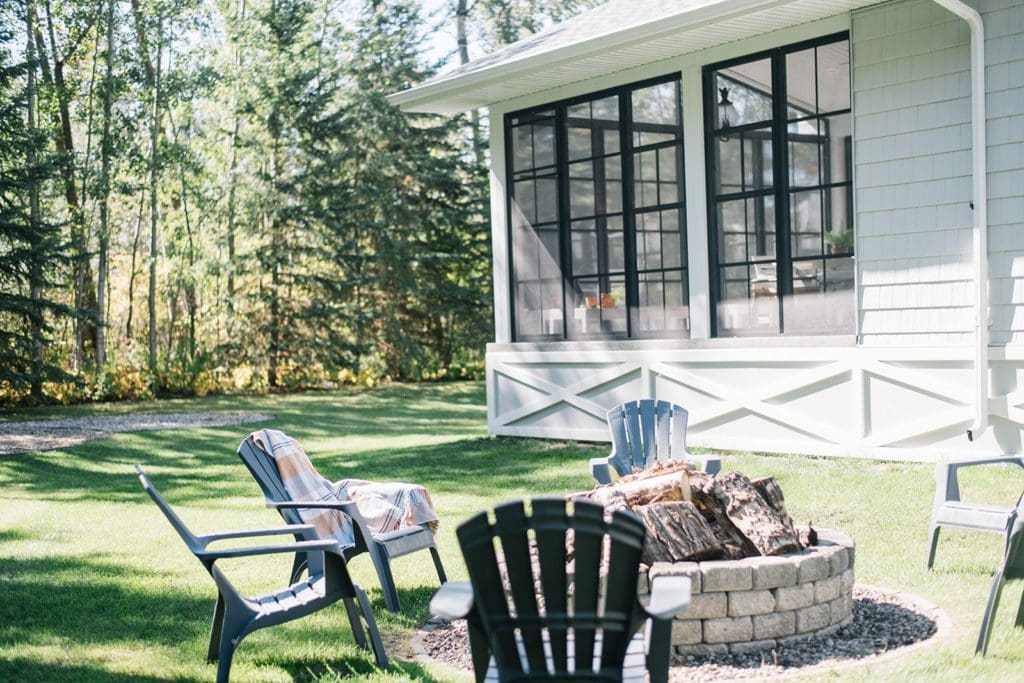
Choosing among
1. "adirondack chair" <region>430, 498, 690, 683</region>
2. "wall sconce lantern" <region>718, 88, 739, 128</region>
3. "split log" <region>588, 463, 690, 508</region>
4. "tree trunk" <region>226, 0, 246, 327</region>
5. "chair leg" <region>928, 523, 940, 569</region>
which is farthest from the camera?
"tree trunk" <region>226, 0, 246, 327</region>

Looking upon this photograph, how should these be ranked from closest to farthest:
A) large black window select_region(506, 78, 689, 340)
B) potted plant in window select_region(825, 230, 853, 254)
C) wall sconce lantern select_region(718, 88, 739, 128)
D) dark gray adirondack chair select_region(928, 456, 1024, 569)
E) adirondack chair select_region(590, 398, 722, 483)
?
dark gray adirondack chair select_region(928, 456, 1024, 569) → adirondack chair select_region(590, 398, 722, 483) → potted plant in window select_region(825, 230, 853, 254) → wall sconce lantern select_region(718, 88, 739, 128) → large black window select_region(506, 78, 689, 340)

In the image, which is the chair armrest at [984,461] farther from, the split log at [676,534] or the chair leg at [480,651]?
the chair leg at [480,651]

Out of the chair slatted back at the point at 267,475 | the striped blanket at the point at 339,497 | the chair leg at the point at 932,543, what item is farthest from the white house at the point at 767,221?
the chair slatted back at the point at 267,475

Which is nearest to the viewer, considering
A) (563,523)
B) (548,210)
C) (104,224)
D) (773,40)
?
(563,523)

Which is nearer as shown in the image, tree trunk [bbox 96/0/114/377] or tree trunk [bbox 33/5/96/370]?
tree trunk [bbox 96/0/114/377]

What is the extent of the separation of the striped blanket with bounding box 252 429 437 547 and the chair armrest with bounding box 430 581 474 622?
203cm

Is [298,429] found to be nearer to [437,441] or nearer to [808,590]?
[437,441]

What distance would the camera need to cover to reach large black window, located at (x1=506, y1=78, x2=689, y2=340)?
964cm

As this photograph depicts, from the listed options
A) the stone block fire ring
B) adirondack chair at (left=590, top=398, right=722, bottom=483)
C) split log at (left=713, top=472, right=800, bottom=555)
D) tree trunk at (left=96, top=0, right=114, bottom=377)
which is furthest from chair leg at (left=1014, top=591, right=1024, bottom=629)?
tree trunk at (left=96, top=0, right=114, bottom=377)

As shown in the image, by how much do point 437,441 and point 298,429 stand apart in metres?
2.48

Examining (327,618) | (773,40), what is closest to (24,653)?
(327,618)

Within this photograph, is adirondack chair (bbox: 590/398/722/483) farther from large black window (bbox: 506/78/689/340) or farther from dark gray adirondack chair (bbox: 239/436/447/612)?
large black window (bbox: 506/78/689/340)

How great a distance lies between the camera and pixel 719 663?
389cm

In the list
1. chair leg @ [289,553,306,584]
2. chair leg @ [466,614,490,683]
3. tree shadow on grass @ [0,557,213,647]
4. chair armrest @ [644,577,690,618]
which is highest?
chair armrest @ [644,577,690,618]
